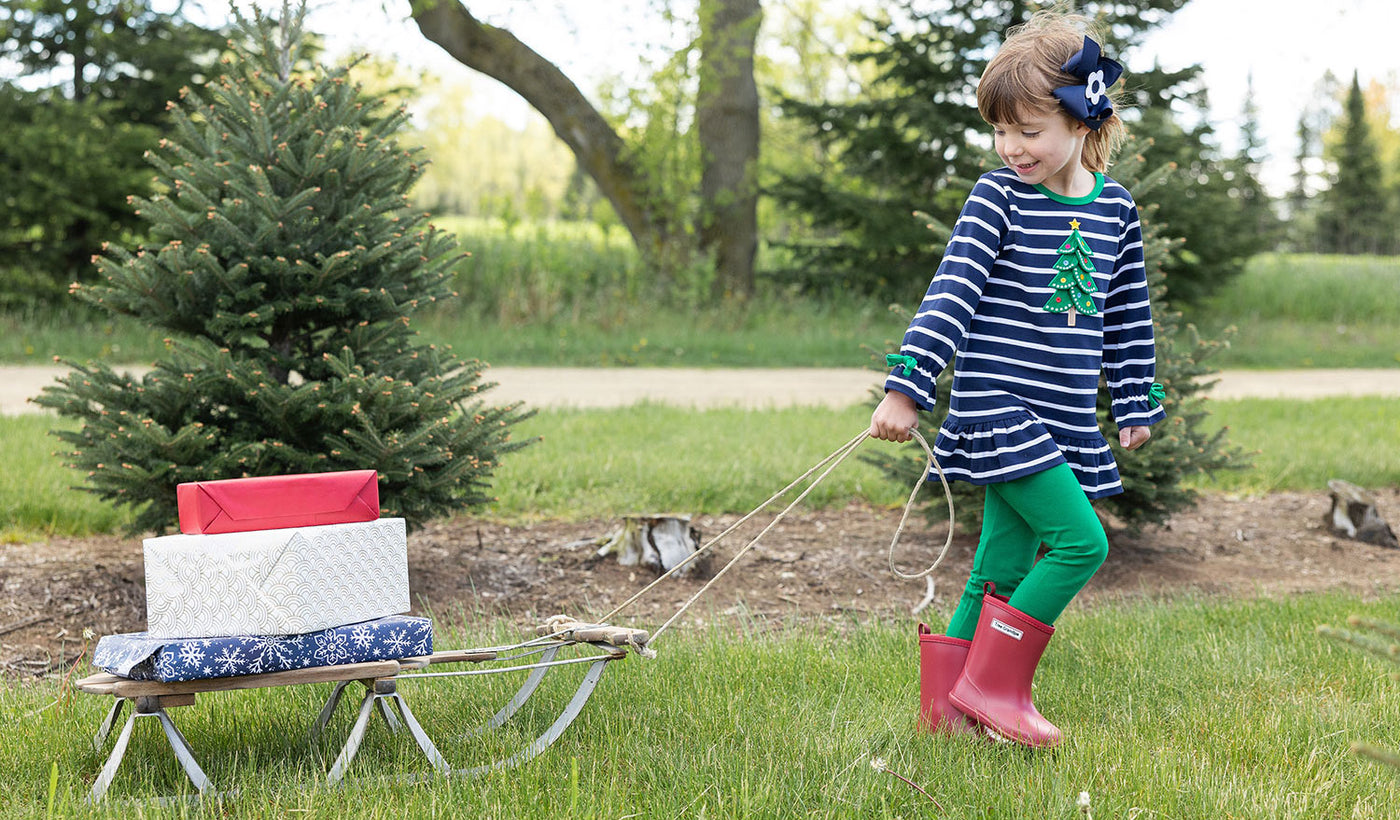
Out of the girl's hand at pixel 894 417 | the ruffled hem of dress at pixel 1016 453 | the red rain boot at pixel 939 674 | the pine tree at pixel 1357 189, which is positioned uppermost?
the pine tree at pixel 1357 189

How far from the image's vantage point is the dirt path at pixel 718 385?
9844 millimetres

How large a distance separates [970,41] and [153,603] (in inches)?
597

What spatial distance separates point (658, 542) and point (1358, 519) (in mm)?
3676

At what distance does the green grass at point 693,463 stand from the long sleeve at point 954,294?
8.74 ft

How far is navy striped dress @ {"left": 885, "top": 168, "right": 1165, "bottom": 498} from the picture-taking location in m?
2.81

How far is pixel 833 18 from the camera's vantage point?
3092 cm

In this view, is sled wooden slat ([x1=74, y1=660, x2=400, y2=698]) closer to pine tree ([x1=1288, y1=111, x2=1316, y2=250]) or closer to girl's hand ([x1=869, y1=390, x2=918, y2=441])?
girl's hand ([x1=869, y1=390, x2=918, y2=441])

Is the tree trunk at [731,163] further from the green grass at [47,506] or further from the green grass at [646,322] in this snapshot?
the green grass at [47,506]

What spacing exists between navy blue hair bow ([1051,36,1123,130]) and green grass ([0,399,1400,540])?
276 cm

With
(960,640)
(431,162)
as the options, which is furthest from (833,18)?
(960,640)

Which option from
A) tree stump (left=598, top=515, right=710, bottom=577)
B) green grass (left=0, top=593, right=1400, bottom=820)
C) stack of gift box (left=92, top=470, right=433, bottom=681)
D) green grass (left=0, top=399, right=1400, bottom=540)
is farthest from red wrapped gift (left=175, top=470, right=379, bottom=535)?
green grass (left=0, top=399, right=1400, bottom=540)

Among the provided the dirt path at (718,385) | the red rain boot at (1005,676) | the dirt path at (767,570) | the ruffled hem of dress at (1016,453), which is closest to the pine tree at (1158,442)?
the dirt path at (767,570)

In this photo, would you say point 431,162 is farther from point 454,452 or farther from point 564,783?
point 564,783

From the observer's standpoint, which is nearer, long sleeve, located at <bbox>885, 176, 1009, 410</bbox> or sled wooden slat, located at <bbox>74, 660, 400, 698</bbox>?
sled wooden slat, located at <bbox>74, 660, 400, 698</bbox>
